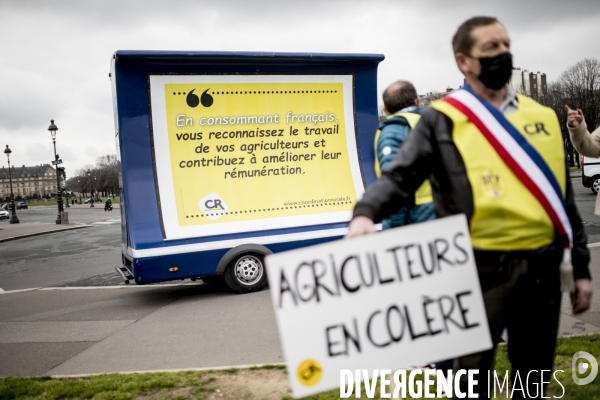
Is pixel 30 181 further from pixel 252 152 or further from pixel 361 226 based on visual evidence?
pixel 361 226

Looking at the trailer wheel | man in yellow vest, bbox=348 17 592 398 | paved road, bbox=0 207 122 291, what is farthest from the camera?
paved road, bbox=0 207 122 291

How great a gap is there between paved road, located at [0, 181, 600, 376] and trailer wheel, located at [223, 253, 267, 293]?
0.18 meters

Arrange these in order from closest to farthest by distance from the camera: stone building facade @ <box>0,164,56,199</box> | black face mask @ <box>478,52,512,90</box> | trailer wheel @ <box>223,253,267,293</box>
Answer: black face mask @ <box>478,52,512,90</box>, trailer wheel @ <box>223,253,267,293</box>, stone building facade @ <box>0,164,56,199</box>

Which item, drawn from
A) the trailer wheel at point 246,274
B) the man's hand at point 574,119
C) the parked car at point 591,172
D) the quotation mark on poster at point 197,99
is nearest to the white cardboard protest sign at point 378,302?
the man's hand at point 574,119

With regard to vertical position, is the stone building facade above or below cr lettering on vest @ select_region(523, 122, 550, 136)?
above

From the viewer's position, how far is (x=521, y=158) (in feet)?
6.54

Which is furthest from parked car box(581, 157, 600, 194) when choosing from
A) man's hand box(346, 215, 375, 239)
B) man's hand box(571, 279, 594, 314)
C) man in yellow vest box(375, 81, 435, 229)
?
man's hand box(346, 215, 375, 239)

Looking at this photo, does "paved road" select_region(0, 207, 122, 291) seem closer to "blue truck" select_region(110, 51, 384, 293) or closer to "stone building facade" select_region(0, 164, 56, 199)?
"blue truck" select_region(110, 51, 384, 293)

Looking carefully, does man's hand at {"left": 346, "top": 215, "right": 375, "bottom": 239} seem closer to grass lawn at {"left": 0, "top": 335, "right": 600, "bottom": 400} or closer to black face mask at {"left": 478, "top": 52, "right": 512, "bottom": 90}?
black face mask at {"left": 478, "top": 52, "right": 512, "bottom": 90}

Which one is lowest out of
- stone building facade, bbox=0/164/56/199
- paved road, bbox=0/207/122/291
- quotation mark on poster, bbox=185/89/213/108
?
paved road, bbox=0/207/122/291

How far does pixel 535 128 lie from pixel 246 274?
5.79 m

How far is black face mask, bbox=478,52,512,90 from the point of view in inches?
83.1

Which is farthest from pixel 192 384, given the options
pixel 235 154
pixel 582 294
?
pixel 235 154

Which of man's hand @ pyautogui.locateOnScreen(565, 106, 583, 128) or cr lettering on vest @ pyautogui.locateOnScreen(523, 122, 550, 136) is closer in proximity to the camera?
cr lettering on vest @ pyautogui.locateOnScreen(523, 122, 550, 136)
